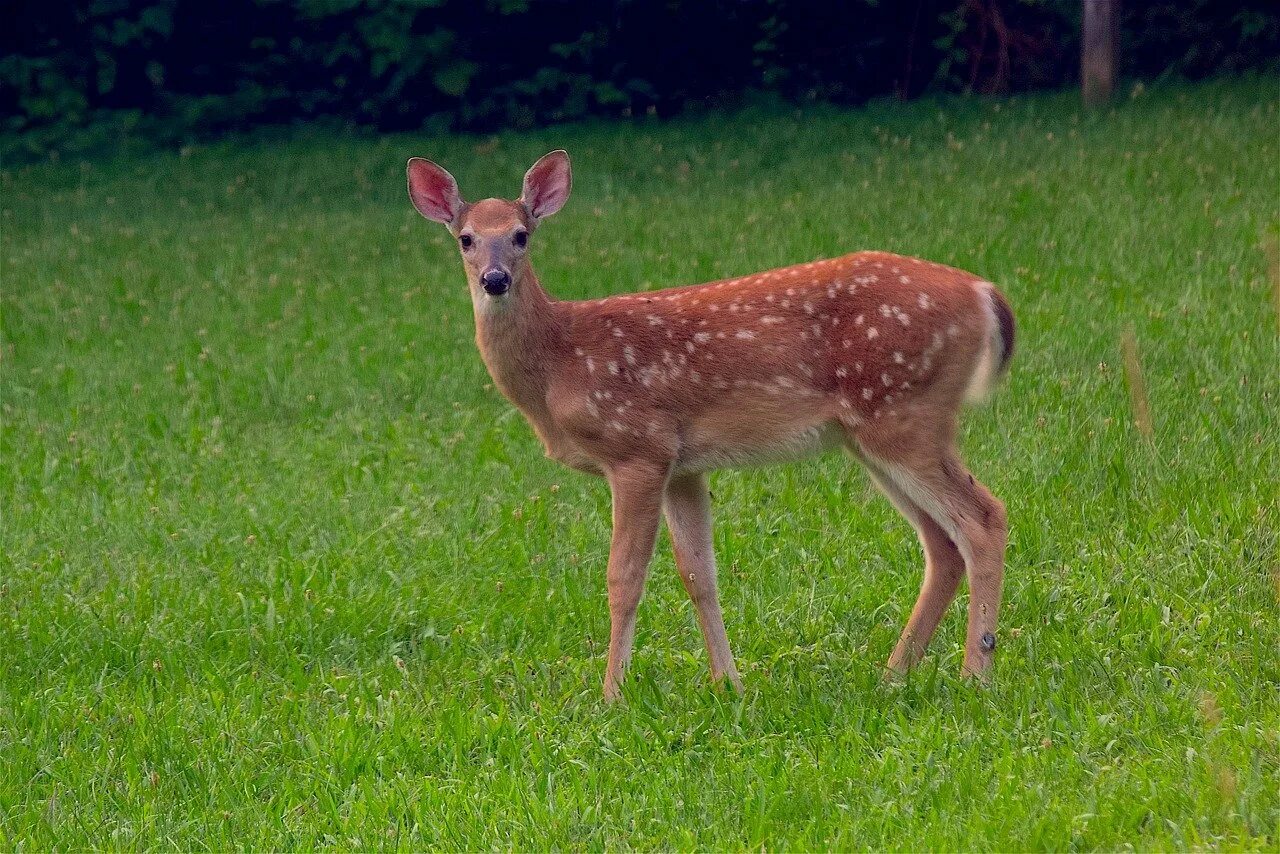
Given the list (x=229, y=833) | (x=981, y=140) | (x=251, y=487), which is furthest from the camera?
(x=981, y=140)

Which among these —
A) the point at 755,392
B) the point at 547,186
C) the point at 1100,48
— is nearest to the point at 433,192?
the point at 547,186

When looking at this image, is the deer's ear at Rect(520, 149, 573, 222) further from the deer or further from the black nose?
the black nose

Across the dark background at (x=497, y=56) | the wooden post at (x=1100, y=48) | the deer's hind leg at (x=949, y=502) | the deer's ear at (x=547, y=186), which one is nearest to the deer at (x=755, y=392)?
the deer's hind leg at (x=949, y=502)

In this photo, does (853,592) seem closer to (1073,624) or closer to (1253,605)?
(1073,624)

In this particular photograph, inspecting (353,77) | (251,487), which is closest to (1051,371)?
(251,487)

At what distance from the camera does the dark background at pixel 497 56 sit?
59.8 ft

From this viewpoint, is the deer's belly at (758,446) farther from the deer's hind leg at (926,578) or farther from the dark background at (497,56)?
the dark background at (497,56)

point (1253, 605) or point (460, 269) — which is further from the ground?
point (1253, 605)

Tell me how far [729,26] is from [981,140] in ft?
18.2

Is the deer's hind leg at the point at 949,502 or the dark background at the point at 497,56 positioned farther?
the dark background at the point at 497,56

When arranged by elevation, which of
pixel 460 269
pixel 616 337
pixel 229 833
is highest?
pixel 616 337

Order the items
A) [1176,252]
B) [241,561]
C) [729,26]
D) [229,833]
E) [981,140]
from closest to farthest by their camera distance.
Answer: [229,833] → [241,561] → [1176,252] → [981,140] → [729,26]

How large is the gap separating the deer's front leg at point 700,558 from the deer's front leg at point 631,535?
0.17m

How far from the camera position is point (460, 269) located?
1212cm
